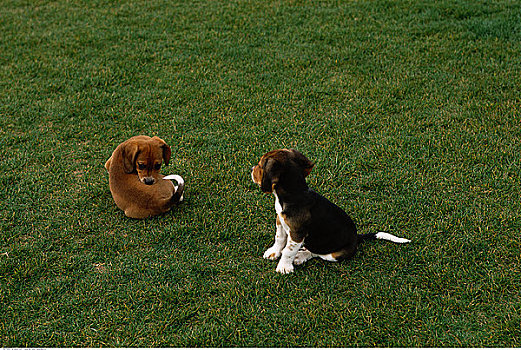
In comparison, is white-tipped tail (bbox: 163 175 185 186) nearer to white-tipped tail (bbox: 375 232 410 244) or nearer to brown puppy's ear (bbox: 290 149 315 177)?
brown puppy's ear (bbox: 290 149 315 177)

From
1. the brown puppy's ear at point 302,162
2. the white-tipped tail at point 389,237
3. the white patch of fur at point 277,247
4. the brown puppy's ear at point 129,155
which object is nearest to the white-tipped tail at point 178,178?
the brown puppy's ear at point 129,155

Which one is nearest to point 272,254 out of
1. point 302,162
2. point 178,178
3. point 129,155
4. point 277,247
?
point 277,247

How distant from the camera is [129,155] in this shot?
5293 millimetres

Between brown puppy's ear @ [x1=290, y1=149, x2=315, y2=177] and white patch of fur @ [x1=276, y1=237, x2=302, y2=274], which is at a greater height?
brown puppy's ear @ [x1=290, y1=149, x2=315, y2=177]

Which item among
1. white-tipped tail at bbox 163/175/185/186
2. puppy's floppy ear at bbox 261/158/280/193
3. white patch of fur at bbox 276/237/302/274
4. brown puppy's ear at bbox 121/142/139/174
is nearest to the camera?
puppy's floppy ear at bbox 261/158/280/193

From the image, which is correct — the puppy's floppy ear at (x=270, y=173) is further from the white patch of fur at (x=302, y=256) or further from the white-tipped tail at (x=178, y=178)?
the white-tipped tail at (x=178, y=178)

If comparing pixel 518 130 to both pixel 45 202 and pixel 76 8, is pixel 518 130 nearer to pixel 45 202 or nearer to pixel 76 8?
pixel 45 202

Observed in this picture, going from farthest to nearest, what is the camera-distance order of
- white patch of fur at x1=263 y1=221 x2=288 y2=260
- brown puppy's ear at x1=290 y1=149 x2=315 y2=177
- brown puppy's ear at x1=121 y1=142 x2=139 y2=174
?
1. brown puppy's ear at x1=121 y1=142 x2=139 y2=174
2. white patch of fur at x1=263 y1=221 x2=288 y2=260
3. brown puppy's ear at x1=290 y1=149 x2=315 y2=177

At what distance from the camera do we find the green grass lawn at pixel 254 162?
452 cm

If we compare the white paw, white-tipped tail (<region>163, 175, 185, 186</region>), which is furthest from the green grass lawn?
white-tipped tail (<region>163, 175, 185, 186</region>)

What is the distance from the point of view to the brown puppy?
5.30 metres

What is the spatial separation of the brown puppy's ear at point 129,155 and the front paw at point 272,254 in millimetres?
1654

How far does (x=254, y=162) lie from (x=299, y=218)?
7.27 ft

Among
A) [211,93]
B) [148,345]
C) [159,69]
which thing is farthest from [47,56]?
[148,345]
